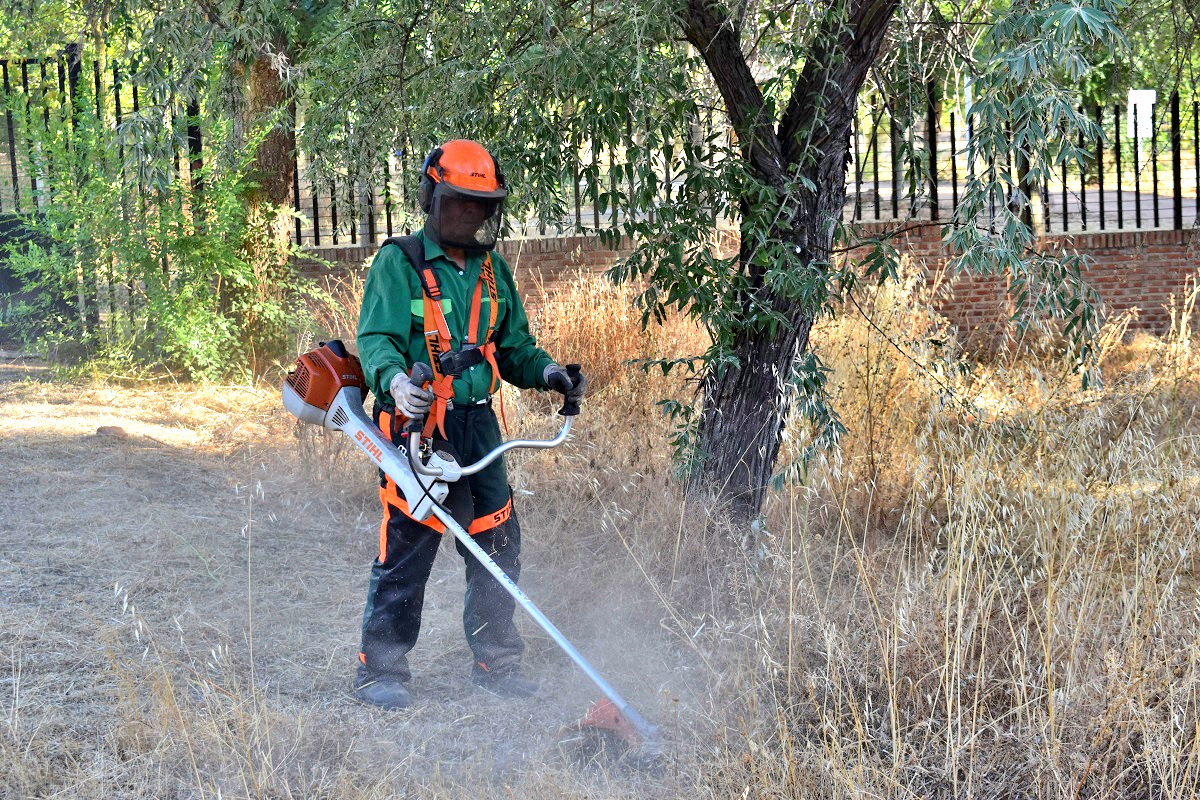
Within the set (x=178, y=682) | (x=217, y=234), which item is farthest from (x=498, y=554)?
(x=217, y=234)

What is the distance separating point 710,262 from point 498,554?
1.40 meters

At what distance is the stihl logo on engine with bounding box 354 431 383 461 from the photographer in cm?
380

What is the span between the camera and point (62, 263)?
8953 mm

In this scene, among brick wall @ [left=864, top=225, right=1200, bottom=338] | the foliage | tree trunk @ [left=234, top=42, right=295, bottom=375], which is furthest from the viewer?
brick wall @ [left=864, top=225, right=1200, bottom=338]

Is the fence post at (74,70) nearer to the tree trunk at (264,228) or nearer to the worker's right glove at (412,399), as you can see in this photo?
the tree trunk at (264,228)

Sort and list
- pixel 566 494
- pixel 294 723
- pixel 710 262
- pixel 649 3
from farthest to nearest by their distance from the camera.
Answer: pixel 566 494 → pixel 710 262 → pixel 649 3 → pixel 294 723

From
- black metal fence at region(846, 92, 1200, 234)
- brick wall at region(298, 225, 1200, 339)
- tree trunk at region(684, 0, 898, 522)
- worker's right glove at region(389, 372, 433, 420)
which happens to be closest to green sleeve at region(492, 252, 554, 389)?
worker's right glove at region(389, 372, 433, 420)

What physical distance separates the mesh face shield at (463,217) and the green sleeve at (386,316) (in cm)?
15

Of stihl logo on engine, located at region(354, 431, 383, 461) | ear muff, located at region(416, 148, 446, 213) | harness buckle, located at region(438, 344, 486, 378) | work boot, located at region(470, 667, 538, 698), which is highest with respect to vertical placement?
ear muff, located at region(416, 148, 446, 213)

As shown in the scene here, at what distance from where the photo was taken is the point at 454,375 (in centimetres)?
379

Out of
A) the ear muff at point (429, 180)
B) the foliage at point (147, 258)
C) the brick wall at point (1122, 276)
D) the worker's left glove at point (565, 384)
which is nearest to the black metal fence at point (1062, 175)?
the brick wall at point (1122, 276)

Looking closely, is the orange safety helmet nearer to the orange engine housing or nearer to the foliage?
the orange engine housing

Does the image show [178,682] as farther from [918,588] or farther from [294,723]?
[918,588]

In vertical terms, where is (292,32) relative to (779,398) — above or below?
above
